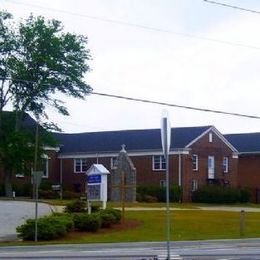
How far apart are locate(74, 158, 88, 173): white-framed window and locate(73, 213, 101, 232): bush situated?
4637 centimetres

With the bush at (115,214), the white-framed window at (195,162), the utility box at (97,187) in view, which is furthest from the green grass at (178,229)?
the white-framed window at (195,162)

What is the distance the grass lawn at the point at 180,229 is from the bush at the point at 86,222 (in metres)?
0.45

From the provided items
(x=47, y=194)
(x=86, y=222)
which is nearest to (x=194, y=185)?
(x=47, y=194)

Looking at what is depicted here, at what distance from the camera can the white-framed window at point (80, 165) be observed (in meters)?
85.2

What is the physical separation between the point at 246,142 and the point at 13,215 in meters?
48.7

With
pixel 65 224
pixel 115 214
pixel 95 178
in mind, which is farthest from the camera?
pixel 95 178

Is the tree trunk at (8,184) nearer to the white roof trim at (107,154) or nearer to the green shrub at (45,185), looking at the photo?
the green shrub at (45,185)

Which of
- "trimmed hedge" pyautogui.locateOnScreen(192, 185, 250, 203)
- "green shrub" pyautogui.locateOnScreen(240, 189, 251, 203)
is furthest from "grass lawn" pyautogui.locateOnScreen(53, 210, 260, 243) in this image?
"green shrub" pyautogui.locateOnScreen(240, 189, 251, 203)

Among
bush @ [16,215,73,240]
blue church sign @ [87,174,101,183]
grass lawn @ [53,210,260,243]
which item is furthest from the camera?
blue church sign @ [87,174,101,183]

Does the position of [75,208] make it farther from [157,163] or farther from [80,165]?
[80,165]

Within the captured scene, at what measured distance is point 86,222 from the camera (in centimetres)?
3841

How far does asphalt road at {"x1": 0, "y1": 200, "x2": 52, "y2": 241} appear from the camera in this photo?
40.1m

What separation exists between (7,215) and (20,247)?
15.1 metres

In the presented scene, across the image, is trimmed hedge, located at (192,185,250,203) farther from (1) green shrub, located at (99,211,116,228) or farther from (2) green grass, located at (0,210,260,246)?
(1) green shrub, located at (99,211,116,228)
